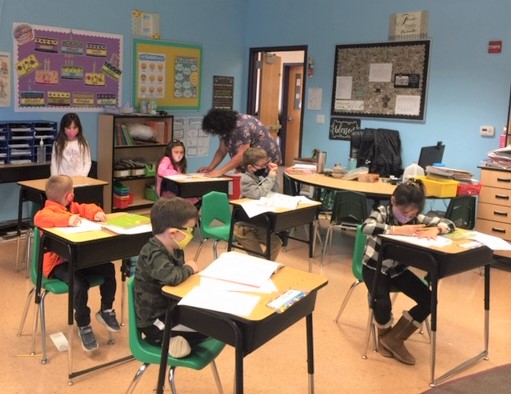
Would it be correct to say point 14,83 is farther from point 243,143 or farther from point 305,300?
point 305,300

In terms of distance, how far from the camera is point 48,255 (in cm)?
294

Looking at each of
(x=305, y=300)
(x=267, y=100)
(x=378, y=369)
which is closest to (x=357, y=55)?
(x=267, y=100)

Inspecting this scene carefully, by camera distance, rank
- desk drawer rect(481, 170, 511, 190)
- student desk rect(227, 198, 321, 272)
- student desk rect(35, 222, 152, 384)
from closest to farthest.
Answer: student desk rect(35, 222, 152, 384) → student desk rect(227, 198, 321, 272) → desk drawer rect(481, 170, 511, 190)

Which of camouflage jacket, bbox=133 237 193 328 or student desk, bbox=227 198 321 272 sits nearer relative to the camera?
camouflage jacket, bbox=133 237 193 328

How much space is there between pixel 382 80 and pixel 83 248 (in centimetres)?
492

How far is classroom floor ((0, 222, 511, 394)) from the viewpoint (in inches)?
110

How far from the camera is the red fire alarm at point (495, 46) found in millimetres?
5754

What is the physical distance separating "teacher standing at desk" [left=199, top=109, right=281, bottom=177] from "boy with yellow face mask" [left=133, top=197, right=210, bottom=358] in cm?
257

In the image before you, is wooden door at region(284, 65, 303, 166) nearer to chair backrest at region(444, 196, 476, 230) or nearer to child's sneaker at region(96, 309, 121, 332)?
chair backrest at region(444, 196, 476, 230)

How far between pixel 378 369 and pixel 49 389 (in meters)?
1.72

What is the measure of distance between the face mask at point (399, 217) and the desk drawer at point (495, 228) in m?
2.34

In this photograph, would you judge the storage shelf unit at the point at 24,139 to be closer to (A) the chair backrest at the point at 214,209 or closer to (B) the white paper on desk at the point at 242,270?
(A) the chair backrest at the point at 214,209

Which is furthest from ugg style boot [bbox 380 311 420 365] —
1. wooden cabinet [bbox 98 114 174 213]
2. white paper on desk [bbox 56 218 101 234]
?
wooden cabinet [bbox 98 114 174 213]

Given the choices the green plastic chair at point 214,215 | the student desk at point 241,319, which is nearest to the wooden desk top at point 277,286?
the student desk at point 241,319
